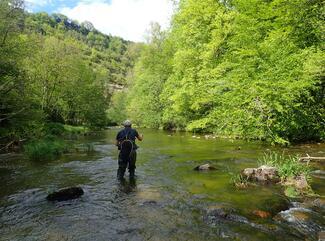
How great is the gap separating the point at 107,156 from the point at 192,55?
18198 millimetres

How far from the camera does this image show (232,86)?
22641 millimetres

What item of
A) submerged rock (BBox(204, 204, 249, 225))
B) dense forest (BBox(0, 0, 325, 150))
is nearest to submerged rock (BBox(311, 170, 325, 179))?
submerged rock (BBox(204, 204, 249, 225))

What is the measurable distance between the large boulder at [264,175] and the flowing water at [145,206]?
2.70ft

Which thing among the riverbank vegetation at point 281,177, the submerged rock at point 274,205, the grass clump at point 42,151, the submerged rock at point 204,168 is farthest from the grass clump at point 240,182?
the grass clump at point 42,151

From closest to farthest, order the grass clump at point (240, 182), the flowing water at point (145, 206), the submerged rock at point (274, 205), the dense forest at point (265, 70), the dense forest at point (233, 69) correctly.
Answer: the flowing water at point (145, 206) → the submerged rock at point (274, 205) → the grass clump at point (240, 182) → the dense forest at point (265, 70) → the dense forest at point (233, 69)

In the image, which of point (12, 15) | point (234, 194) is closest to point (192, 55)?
point (12, 15)

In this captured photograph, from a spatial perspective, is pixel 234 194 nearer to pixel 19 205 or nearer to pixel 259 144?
pixel 19 205

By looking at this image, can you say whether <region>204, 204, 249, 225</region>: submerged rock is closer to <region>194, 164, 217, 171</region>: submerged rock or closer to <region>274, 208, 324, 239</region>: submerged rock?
<region>274, 208, 324, 239</region>: submerged rock

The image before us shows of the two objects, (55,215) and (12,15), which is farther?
(12,15)

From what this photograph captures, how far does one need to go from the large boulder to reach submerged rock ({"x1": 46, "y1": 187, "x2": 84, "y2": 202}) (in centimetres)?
616

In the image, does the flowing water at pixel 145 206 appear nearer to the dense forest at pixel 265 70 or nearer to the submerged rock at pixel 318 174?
the submerged rock at pixel 318 174

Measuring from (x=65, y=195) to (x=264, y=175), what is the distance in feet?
23.1

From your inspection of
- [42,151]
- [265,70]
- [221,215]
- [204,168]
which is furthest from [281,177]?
[42,151]

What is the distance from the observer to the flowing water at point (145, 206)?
24.1ft
